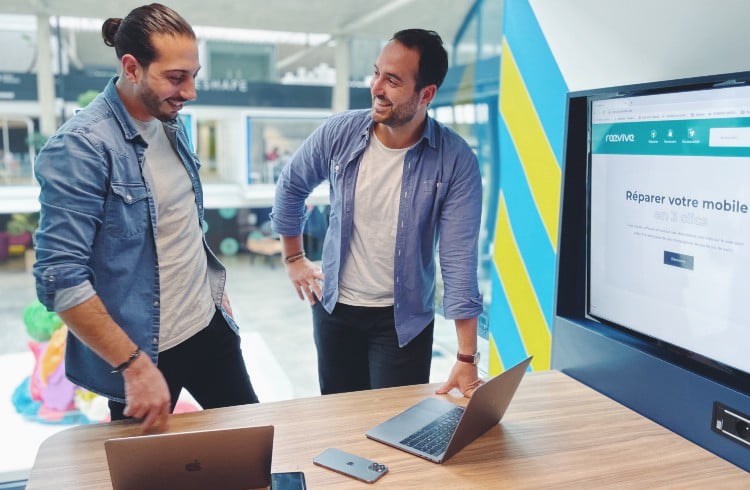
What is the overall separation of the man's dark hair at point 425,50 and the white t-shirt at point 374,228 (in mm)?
210

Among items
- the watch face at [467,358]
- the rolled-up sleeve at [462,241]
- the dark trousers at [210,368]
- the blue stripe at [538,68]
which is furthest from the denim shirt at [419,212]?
the blue stripe at [538,68]

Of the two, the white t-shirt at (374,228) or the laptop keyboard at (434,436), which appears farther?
the white t-shirt at (374,228)

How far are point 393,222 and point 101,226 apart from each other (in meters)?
0.79

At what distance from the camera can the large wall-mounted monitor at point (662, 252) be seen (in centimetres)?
128

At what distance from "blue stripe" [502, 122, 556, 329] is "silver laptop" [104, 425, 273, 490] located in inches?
52.8

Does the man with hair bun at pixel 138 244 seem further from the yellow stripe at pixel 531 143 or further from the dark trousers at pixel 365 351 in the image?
the yellow stripe at pixel 531 143

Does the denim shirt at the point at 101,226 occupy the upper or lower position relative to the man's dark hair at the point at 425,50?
lower

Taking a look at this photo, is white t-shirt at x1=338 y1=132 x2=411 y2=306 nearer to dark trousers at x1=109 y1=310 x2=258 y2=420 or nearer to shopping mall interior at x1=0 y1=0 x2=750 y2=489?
shopping mall interior at x1=0 y1=0 x2=750 y2=489

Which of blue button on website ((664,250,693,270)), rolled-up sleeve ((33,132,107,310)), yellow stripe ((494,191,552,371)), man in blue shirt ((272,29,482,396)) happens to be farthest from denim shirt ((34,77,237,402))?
yellow stripe ((494,191,552,371))

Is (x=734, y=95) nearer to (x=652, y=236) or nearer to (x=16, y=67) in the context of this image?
(x=652, y=236)

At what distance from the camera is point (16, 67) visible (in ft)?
7.23

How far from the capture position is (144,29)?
1.45 m

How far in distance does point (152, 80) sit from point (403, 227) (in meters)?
0.76

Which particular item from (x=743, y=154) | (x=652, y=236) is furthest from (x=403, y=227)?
(x=743, y=154)
